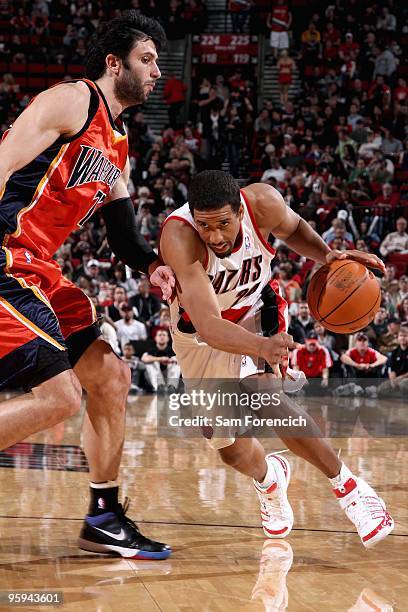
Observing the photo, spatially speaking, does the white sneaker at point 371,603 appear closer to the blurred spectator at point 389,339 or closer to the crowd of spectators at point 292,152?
the crowd of spectators at point 292,152

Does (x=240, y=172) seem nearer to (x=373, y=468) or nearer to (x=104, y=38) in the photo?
(x=373, y=468)

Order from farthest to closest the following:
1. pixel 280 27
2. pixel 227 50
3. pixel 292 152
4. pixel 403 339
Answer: pixel 227 50
pixel 280 27
pixel 292 152
pixel 403 339

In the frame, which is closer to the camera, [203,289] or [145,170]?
[203,289]

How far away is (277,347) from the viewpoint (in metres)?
2.89

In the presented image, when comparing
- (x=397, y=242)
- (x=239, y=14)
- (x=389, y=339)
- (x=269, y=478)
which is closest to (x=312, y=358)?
(x=389, y=339)

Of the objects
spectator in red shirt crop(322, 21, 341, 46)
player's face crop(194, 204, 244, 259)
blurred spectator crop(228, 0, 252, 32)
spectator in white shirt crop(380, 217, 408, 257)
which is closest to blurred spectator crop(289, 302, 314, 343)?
spectator in white shirt crop(380, 217, 408, 257)

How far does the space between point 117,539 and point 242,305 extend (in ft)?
3.64

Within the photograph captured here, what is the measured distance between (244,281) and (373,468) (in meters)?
2.31

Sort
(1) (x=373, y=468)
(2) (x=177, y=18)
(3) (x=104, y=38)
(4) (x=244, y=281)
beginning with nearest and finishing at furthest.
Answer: (3) (x=104, y=38), (4) (x=244, y=281), (1) (x=373, y=468), (2) (x=177, y=18)

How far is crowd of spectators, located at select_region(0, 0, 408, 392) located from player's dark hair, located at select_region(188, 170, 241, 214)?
645 centimetres

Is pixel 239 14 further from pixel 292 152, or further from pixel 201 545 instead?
pixel 201 545

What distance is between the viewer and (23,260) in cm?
308

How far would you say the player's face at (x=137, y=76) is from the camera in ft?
11.0

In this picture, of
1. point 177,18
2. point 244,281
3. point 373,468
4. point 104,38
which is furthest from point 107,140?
point 177,18
